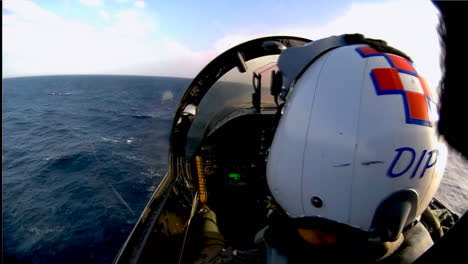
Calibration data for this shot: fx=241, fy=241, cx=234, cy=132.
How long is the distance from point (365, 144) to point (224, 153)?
9.66ft

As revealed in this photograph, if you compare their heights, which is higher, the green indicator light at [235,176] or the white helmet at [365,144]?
the white helmet at [365,144]

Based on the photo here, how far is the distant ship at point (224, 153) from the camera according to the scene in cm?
351

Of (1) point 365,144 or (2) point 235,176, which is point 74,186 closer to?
(2) point 235,176

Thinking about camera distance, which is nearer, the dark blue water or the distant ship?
the distant ship

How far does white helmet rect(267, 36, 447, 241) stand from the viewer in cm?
109

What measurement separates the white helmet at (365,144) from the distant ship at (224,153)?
1.92 m

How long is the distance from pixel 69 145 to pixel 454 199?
21.6 metres

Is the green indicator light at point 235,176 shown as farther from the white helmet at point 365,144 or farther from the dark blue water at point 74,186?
the dark blue water at point 74,186

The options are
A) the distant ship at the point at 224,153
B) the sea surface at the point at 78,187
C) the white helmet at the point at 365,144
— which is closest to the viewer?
the white helmet at the point at 365,144

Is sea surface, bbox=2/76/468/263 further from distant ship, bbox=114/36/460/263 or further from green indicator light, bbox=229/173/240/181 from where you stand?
green indicator light, bbox=229/173/240/181

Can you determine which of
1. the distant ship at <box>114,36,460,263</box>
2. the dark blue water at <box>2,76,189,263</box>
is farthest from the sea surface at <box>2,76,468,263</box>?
the distant ship at <box>114,36,460,263</box>

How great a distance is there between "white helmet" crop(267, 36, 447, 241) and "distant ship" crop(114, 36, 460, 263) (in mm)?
1919

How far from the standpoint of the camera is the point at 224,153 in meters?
3.92

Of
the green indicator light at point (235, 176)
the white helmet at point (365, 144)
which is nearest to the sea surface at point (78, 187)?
the white helmet at point (365, 144)
